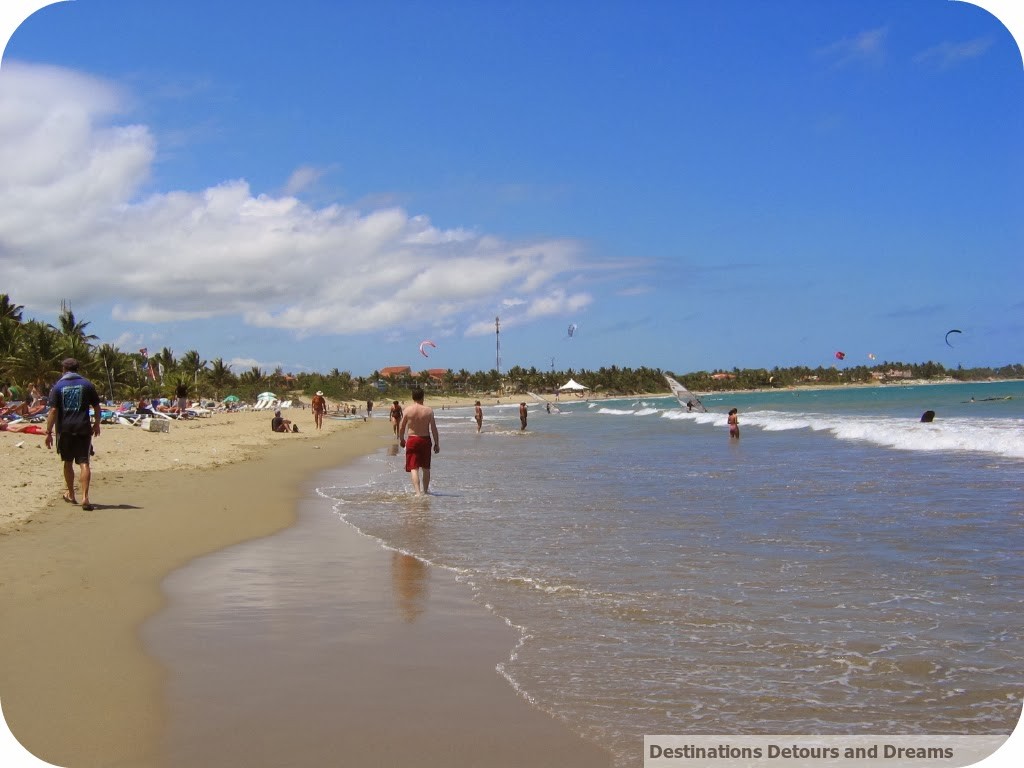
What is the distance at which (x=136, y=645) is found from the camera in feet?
15.8

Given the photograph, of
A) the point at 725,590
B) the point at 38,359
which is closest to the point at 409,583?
the point at 725,590

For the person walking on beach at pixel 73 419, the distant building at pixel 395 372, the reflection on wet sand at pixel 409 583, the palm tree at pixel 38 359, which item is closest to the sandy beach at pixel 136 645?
the reflection on wet sand at pixel 409 583

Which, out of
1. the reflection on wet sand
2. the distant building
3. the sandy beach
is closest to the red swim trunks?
the sandy beach

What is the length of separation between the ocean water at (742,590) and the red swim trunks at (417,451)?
0.56 meters

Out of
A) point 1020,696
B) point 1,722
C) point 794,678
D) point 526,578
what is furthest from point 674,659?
point 1,722

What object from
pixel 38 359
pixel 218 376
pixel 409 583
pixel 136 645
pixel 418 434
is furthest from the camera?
pixel 218 376

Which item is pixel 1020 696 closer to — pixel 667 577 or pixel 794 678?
pixel 794 678

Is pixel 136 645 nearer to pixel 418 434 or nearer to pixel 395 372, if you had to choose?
pixel 418 434

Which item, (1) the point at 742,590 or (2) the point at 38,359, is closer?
(1) the point at 742,590

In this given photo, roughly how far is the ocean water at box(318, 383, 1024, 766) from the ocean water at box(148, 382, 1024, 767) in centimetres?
2

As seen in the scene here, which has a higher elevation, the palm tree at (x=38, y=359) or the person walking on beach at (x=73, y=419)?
the palm tree at (x=38, y=359)

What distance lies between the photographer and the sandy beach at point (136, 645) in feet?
11.6

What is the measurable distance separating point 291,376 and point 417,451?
10286 cm

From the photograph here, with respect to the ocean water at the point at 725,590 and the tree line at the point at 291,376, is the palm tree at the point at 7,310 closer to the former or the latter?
the tree line at the point at 291,376
